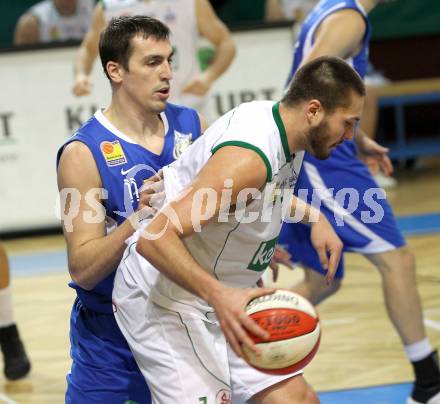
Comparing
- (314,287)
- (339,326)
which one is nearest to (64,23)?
(339,326)

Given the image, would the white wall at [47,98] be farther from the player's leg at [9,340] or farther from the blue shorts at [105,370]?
the blue shorts at [105,370]

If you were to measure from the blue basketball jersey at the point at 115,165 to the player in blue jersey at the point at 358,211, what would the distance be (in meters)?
1.20

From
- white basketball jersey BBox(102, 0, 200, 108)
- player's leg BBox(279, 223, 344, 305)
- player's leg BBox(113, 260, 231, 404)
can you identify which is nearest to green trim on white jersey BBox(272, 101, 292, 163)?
player's leg BBox(113, 260, 231, 404)

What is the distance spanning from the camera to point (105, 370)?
382 cm

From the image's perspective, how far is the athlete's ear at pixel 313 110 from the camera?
3203 mm

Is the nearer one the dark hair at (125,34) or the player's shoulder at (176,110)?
the dark hair at (125,34)

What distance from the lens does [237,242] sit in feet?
11.0

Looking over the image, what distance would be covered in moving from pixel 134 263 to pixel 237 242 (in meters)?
0.36

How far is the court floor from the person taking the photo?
202 inches

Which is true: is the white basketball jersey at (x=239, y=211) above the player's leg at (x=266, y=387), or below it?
above

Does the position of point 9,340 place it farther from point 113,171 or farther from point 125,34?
point 125,34

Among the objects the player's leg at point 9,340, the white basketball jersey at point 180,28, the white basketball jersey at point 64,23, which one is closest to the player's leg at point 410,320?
the player's leg at point 9,340

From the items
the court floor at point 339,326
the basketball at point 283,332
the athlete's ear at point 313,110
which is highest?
the athlete's ear at point 313,110

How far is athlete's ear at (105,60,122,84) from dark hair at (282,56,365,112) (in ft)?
2.91
